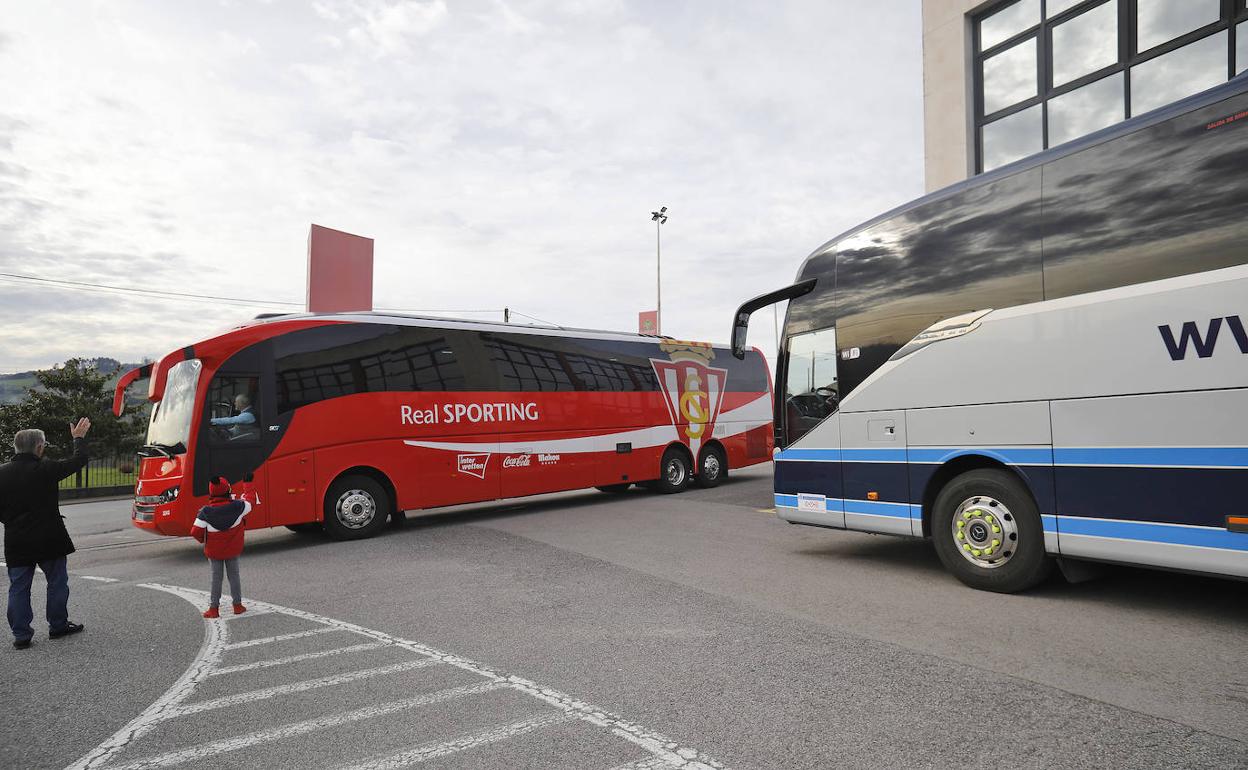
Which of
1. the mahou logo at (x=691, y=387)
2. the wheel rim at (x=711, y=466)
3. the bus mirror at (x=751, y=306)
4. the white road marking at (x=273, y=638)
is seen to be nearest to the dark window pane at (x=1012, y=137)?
the mahou logo at (x=691, y=387)

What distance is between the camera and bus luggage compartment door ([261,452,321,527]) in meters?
10.3

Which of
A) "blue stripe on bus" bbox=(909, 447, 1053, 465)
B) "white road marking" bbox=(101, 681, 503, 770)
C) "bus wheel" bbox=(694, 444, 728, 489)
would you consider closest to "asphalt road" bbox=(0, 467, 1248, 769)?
"white road marking" bbox=(101, 681, 503, 770)

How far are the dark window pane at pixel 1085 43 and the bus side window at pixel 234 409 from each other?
16281mm

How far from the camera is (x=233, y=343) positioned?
33.5ft

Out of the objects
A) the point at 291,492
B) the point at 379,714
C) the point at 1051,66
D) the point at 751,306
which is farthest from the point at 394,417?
the point at 1051,66

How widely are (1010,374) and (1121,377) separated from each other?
33.0 inches

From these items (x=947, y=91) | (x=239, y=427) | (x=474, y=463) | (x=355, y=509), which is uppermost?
(x=947, y=91)

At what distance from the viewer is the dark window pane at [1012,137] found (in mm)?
16794

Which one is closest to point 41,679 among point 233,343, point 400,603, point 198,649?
point 198,649

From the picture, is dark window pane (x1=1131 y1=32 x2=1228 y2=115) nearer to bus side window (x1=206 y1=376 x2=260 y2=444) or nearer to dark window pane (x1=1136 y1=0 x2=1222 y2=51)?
dark window pane (x1=1136 y1=0 x2=1222 y2=51)

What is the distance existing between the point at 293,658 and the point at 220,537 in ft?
6.55

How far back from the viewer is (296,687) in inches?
184

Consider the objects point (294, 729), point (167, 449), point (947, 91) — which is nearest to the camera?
point (294, 729)

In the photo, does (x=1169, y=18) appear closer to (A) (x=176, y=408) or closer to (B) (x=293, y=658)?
(B) (x=293, y=658)
